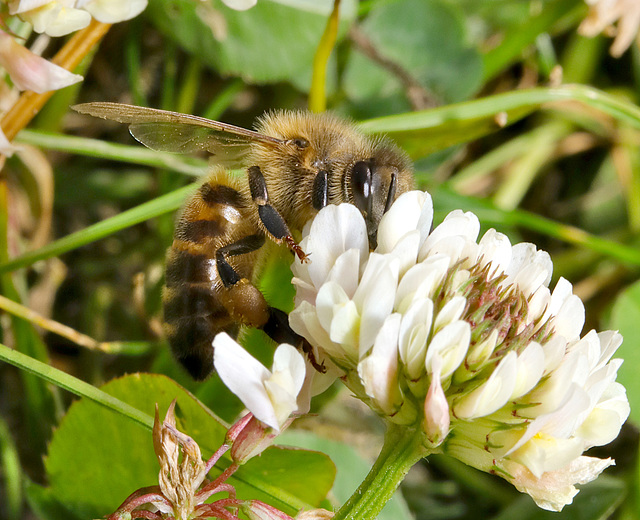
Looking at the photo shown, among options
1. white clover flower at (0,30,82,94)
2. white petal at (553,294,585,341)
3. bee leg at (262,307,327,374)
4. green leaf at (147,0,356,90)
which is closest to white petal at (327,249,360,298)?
bee leg at (262,307,327,374)

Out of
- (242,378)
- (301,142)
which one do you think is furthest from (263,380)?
(301,142)

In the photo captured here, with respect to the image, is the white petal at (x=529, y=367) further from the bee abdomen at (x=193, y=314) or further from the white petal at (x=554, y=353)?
the bee abdomen at (x=193, y=314)

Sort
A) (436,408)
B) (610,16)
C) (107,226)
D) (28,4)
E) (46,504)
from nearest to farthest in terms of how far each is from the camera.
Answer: (436,408)
(28,4)
(46,504)
(107,226)
(610,16)

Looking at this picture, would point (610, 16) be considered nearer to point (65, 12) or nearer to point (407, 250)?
point (407, 250)

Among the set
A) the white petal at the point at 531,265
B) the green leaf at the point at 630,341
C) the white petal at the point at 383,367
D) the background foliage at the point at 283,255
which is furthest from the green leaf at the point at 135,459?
the green leaf at the point at 630,341

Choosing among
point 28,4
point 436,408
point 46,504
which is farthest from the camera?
point 46,504

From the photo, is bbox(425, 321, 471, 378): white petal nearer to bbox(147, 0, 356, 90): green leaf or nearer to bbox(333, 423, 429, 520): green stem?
bbox(333, 423, 429, 520): green stem
